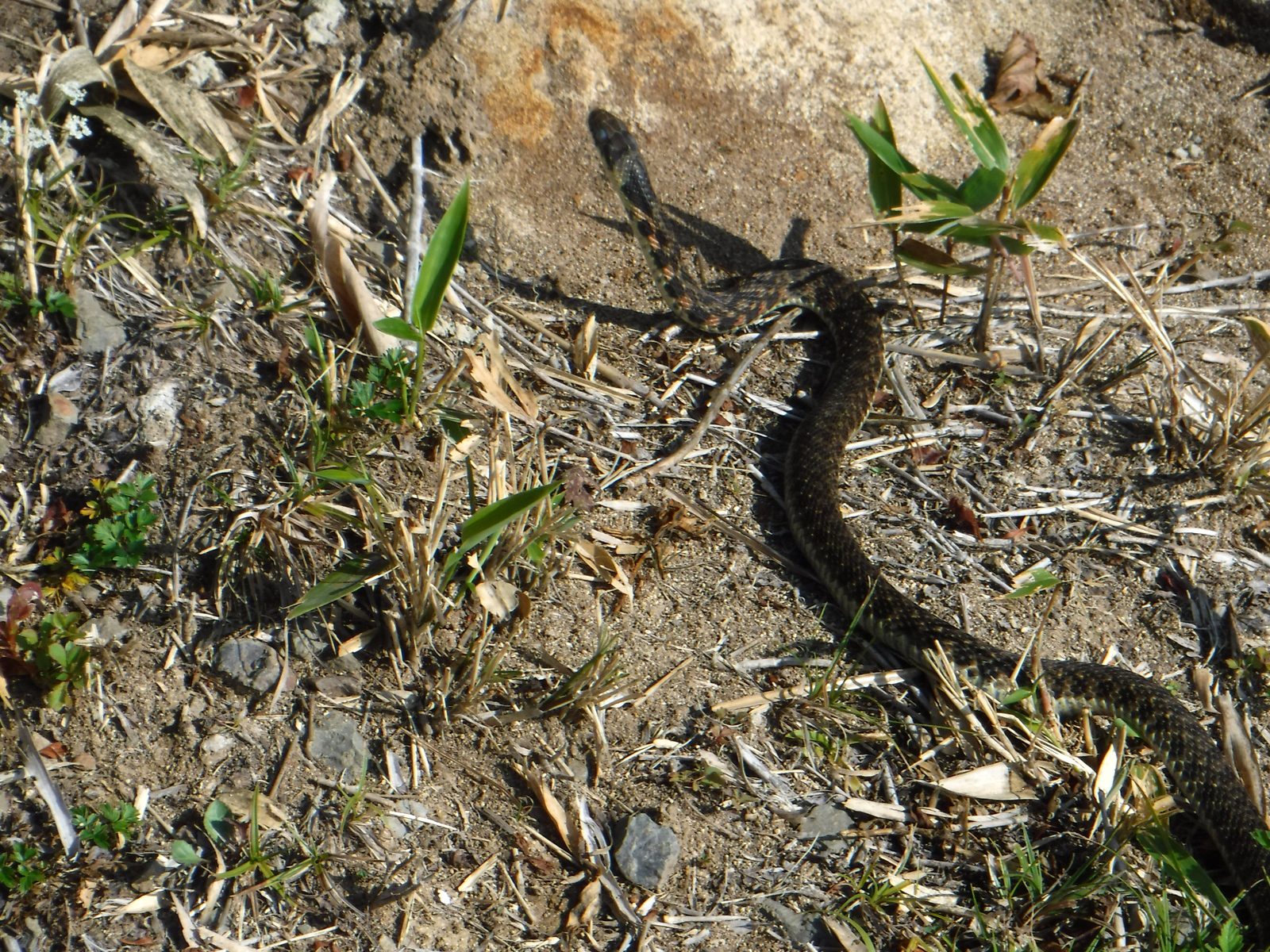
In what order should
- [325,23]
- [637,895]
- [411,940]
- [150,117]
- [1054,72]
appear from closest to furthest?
1. [411,940]
2. [637,895]
3. [150,117]
4. [325,23]
5. [1054,72]

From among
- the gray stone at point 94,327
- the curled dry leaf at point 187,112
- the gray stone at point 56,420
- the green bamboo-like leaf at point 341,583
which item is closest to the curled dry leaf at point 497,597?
the green bamboo-like leaf at point 341,583

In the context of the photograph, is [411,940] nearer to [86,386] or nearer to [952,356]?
[86,386]

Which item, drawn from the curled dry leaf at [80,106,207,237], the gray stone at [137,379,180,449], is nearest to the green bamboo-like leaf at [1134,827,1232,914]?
the gray stone at [137,379,180,449]

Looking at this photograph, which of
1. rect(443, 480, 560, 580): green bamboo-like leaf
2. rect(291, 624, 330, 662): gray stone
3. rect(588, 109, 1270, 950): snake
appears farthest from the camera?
rect(588, 109, 1270, 950): snake

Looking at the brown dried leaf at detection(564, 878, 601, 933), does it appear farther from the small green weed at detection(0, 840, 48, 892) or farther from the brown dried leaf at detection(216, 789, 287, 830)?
the small green weed at detection(0, 840, 48, 892)

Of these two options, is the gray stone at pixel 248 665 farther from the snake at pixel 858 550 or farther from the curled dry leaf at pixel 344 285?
the snake at pixel 858 550

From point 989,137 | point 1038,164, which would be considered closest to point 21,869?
point 989,137

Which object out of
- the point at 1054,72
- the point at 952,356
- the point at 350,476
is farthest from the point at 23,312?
the point at 1054,72
